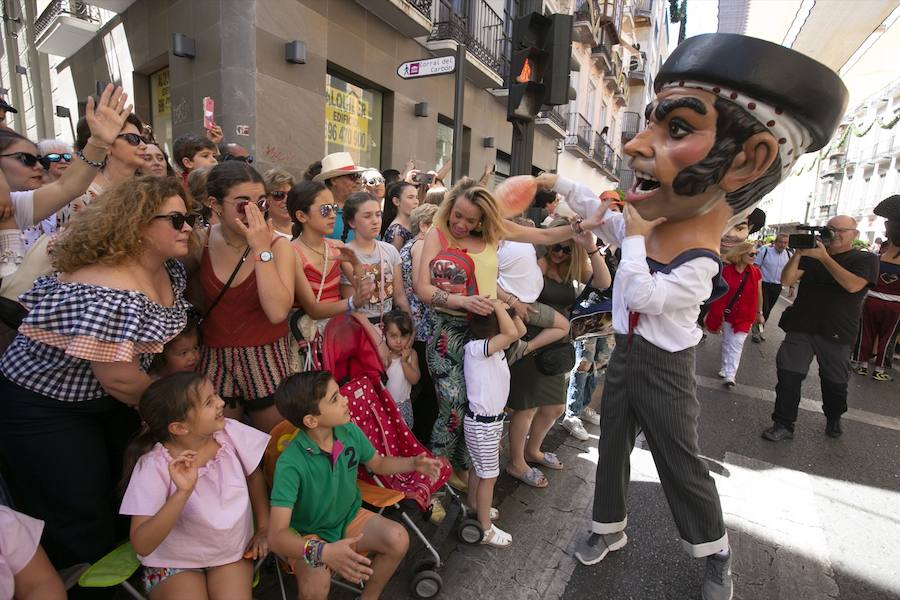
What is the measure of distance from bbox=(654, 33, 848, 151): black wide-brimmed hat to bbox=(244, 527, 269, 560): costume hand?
8.04ft

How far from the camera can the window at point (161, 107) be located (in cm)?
750

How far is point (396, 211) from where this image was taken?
14.0 feet

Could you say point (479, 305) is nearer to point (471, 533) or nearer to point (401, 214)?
point (471, 533)

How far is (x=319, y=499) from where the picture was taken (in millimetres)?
1831

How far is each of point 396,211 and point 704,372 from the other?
4.09 metres

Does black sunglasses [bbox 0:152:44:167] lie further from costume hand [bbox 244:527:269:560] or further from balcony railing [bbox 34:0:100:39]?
balcony railing [bbox 34:0:100:39]

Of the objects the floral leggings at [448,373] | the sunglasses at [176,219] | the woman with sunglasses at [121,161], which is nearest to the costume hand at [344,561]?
the floral leggings at [448,373]

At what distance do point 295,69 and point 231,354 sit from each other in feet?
18.3

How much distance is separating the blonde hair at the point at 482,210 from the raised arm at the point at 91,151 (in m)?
1.49

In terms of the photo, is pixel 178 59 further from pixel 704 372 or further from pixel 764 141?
pixel 704 372

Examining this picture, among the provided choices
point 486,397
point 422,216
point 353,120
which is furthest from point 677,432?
point 353,120

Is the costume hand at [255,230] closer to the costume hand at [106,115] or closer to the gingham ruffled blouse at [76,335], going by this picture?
the gingham ruffled blouse at [76,335]

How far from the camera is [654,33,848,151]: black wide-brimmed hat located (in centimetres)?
170

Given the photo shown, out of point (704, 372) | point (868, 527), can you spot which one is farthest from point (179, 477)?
point (704, 372)
